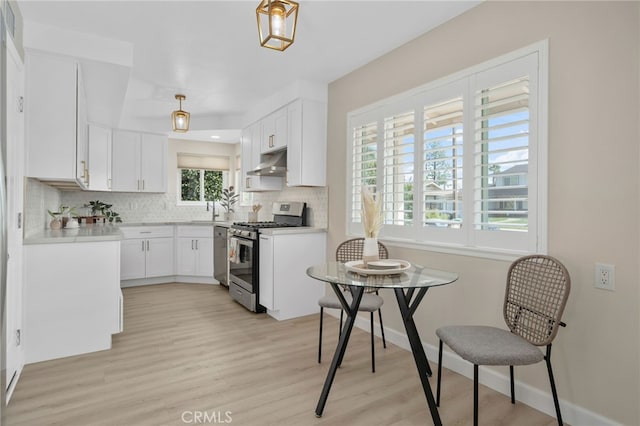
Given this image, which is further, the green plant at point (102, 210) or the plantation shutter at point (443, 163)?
the green plant at point (102, 210)

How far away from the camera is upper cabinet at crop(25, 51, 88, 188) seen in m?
2.65

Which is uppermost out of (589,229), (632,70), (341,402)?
(632,70)

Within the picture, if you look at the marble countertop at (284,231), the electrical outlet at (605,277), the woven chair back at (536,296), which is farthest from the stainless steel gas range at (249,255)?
the electrical outlet at (605,277)

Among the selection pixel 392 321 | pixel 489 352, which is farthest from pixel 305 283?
pixel 489 352

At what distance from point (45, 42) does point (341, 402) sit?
10.7ft

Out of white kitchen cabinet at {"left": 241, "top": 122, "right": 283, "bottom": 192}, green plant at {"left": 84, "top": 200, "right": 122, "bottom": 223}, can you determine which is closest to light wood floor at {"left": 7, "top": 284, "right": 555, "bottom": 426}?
white kitchen cabinet at {"left": 241, "top": 122, "right": 283, "bottom": 192}

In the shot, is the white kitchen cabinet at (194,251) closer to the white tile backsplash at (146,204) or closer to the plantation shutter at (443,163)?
the white tile backsplash at (146,204)

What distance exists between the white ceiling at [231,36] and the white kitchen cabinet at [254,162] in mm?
721

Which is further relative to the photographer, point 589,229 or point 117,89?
point 117,89

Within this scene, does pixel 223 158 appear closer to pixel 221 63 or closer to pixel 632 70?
pixel 221 63

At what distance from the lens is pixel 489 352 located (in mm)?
1724

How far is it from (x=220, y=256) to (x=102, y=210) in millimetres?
2061

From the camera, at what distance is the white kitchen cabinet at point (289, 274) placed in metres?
3.63

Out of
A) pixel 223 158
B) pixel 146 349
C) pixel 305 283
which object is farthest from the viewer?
pixel 223 158
